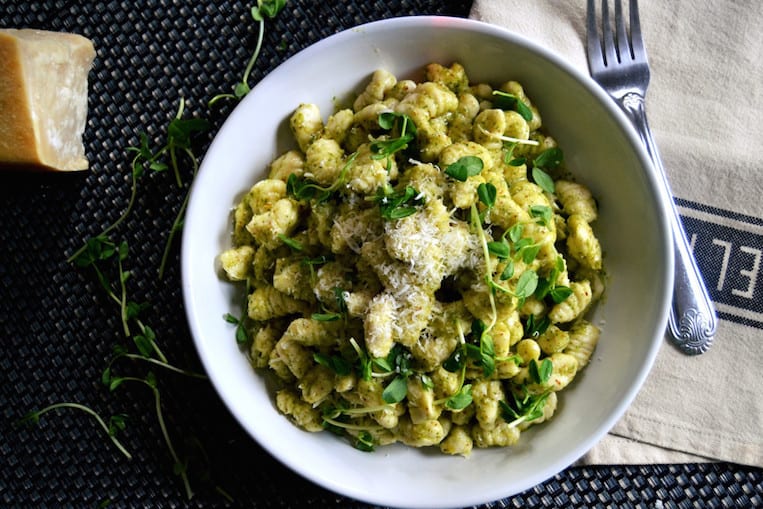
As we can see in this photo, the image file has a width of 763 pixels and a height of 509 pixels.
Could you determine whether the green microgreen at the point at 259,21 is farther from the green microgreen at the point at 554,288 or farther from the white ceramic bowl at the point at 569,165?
the green microgreen at the point at 554,288

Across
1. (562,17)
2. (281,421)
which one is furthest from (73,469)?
(562,17)

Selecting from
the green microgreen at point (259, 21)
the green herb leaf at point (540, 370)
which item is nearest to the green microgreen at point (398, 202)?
the green herb leaf at point (540, 370)

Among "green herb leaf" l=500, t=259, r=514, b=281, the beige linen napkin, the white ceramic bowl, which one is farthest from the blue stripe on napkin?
"green herb leaf" l=500, t=259, r=514, b=281

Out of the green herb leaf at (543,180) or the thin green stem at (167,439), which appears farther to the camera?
the thin green stem at (167,439)

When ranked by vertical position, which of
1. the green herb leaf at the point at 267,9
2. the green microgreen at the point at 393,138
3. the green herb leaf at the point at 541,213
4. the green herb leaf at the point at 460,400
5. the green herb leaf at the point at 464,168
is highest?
the green herb leaf at the point at 267,9

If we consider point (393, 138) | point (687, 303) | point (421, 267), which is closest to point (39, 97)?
point (393, 138)

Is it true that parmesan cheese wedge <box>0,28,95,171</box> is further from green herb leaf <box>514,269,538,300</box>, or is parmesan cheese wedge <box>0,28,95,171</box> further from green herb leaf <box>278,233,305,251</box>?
green herb leaf <box>514,269,538,300</box>

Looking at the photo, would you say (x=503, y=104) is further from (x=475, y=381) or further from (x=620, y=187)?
(x=475, y=381)
